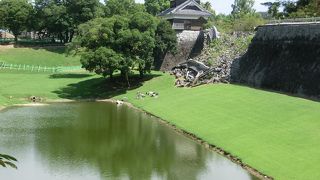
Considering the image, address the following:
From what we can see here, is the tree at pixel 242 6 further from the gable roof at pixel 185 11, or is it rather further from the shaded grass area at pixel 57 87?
the shaded grass area at pixel 57 87

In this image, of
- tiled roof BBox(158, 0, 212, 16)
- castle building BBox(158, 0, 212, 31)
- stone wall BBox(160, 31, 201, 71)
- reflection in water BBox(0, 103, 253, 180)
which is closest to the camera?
reflection in water BBox(0, 103, 253, 180)

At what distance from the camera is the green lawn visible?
24234 millimetres

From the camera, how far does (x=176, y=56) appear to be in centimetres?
6028

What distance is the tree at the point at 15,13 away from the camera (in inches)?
3228

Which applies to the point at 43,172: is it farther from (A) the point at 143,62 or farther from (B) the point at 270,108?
(A) the point at 143,62

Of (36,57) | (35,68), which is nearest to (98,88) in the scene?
(35,68)

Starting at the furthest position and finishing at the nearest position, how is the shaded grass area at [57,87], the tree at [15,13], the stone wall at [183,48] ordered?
1. the tree at [15,13]
2. the stone wall at [183,48]
3. the shaded grass area at [57,87]

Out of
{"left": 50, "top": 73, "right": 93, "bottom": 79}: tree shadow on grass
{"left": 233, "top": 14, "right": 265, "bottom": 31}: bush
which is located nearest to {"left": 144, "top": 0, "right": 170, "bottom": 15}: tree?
{"left": 50, "top": 73, "right": 93, "bottom": 79}: tree shadow on grass

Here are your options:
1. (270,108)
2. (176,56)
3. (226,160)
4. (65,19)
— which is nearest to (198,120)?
(270,108)

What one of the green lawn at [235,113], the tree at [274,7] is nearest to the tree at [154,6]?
the tree at [274,7]

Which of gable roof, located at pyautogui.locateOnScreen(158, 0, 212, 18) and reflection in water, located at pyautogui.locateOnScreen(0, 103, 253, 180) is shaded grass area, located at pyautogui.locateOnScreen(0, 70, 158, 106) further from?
gable roof, located at pyautogui.locateOnScreen(158, 0, 212, 18)

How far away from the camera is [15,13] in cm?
8225

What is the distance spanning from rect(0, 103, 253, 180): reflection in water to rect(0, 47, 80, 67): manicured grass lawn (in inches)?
1228

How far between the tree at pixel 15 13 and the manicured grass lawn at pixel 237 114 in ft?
97.0
